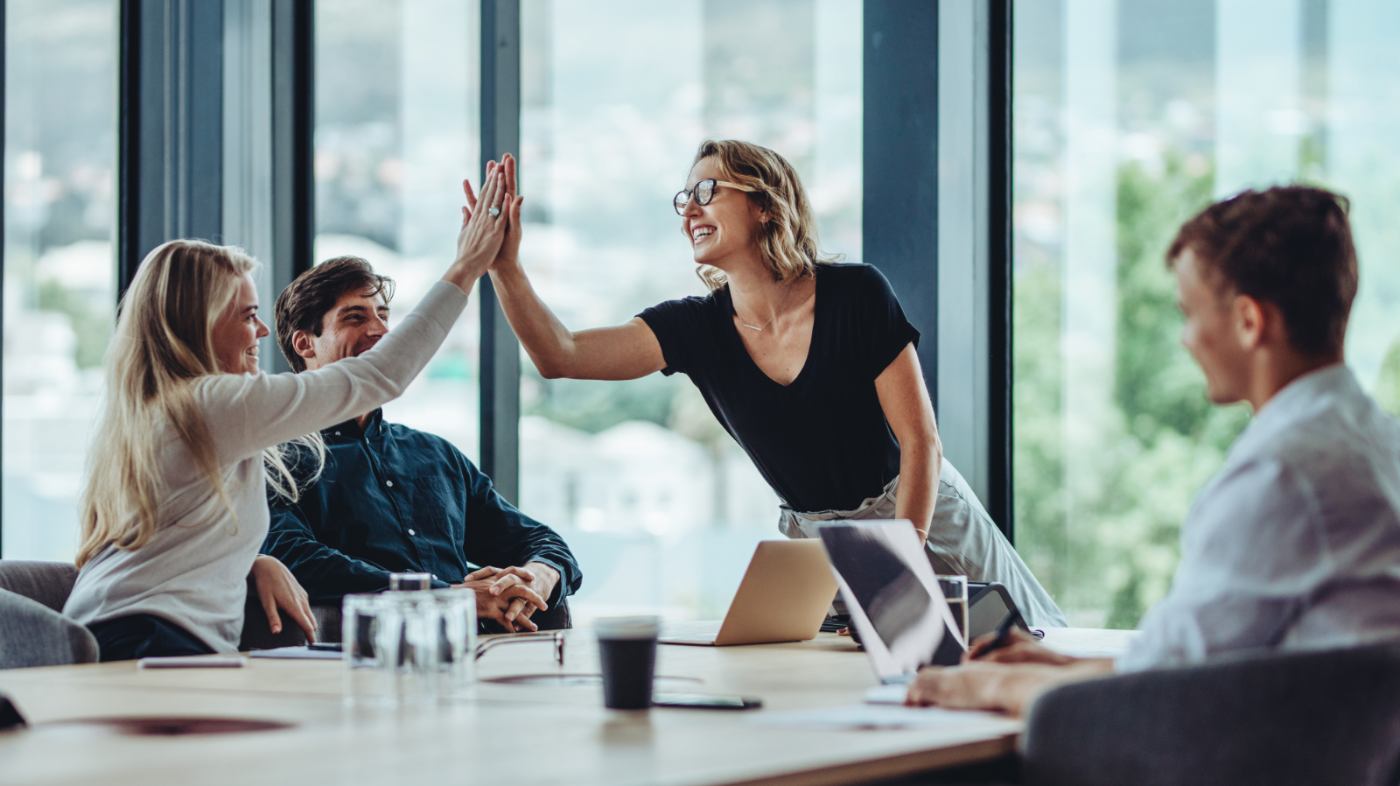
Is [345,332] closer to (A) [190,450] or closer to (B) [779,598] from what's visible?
(A) [190,450]

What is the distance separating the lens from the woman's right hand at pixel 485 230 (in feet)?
9.71

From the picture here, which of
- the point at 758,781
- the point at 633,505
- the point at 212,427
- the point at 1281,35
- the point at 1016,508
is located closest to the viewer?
the point at 758,781

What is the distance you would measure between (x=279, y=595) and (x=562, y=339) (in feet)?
2.75

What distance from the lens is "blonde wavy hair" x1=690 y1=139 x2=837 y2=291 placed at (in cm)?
319

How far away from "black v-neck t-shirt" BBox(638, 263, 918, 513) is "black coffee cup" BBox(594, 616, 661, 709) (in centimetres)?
144

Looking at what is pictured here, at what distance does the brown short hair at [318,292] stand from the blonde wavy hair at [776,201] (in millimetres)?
749

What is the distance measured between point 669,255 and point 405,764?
5.85m

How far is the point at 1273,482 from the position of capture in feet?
4.99

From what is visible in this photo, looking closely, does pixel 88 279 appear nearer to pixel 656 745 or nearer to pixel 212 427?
pixel 212 427

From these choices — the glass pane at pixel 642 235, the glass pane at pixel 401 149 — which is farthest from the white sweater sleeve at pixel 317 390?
the glass pane at pixel 642 235

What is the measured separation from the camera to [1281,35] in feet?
11.1

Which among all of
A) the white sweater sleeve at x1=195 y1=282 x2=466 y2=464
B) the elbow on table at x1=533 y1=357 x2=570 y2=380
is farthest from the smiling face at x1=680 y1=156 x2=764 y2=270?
the white sweater sleeve at x1=195 y1=282 x2=466 y2=464

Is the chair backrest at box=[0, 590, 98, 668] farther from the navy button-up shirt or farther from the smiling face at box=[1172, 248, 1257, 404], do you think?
the smiling face at box=[1172, 248, 1257, 404]

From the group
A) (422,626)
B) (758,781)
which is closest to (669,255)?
(422,626)
